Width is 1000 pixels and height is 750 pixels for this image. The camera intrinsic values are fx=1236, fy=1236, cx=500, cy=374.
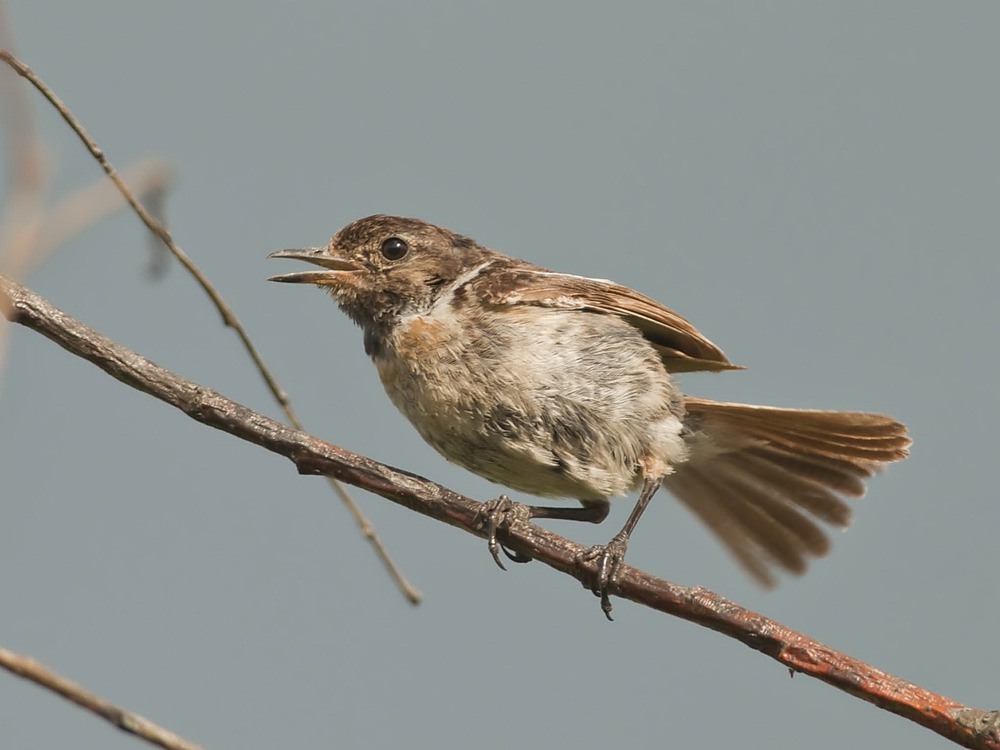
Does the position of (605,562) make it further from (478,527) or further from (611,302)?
(611,302)

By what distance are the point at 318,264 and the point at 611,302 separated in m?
1.26

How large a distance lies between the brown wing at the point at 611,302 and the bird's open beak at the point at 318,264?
627 mm

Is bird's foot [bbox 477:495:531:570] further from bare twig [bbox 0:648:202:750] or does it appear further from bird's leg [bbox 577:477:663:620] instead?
bare twig [bbox 0:648:202:750]

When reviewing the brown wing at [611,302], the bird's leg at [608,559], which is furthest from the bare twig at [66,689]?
the brown wing at [611,302]

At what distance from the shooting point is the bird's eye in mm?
5250

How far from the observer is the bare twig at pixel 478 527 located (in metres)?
3.10

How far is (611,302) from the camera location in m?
5.10

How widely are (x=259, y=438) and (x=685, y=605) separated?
4.33 ft

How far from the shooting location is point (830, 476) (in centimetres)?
562

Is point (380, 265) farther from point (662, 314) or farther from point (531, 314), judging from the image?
point (662, 314)

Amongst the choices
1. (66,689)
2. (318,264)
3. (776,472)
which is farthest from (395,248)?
→ (66,689)

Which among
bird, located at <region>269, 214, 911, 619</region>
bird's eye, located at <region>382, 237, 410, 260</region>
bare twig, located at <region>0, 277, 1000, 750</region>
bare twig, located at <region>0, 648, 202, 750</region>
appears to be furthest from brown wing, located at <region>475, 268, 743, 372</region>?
bare twig, located at <region>0, 648, 202, 750</region>

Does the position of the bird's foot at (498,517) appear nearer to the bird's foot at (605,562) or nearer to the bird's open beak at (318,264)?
the bird's foot at (605,562)

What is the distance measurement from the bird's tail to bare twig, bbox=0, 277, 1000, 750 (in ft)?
5.63
